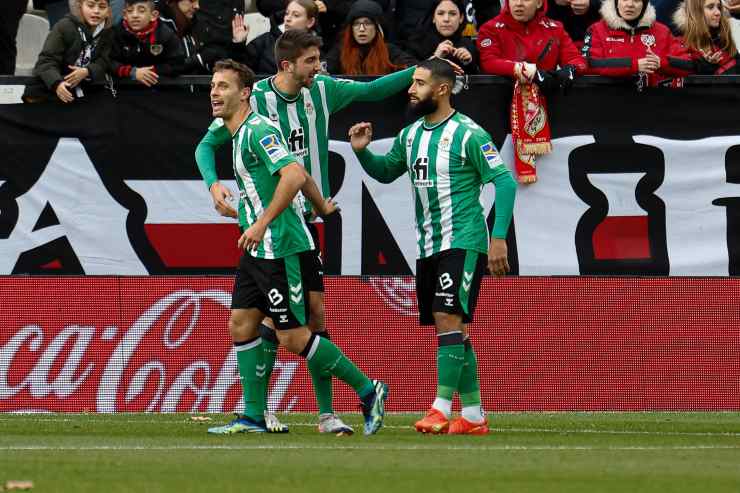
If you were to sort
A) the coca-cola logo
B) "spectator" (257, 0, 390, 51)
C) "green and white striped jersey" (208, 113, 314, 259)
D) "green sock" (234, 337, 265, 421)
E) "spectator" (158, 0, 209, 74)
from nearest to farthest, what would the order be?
1. "green and white striped jersey" (208, 113, 314, 259)
2. "green sock" (234, 337, 265, 421)
3. the coca-cola logo
4. "spectator" (158, 0, 209, 74)
5. "spectator" (257, 0, 390, 51)

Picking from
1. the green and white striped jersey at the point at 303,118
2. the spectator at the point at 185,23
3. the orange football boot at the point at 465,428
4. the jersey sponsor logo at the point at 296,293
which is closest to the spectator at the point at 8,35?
the spectator at the point at 185,23

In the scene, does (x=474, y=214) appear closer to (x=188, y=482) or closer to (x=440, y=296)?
(x=440, y=296)

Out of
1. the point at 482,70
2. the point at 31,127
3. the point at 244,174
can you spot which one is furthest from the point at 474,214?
the point at 31,127

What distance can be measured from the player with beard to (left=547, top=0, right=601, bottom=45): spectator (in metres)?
4.36

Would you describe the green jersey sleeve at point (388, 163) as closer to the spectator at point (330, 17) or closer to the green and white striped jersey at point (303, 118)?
the green and white striped jersey at point (303, 118)

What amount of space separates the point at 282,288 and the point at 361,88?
1.74 meters

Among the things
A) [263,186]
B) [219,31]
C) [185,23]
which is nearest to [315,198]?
[263,186]

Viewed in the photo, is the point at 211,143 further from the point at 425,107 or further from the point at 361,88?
the point at 425,107

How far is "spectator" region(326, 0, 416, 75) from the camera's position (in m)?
12.5

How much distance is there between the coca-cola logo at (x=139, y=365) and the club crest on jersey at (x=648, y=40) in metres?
3.91

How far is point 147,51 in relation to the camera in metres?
12.4

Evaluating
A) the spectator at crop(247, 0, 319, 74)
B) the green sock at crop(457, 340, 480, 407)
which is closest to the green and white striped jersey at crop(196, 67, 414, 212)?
the green sock at crop(457, 340, 480, 407)

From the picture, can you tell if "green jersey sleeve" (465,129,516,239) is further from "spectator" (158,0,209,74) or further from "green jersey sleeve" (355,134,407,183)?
"spectator" (158,0,209,74)

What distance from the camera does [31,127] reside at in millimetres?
12336
